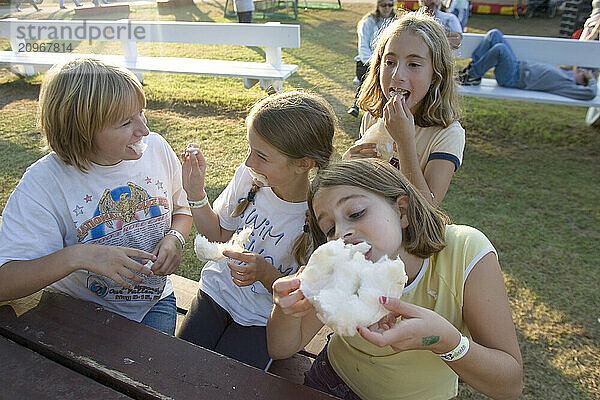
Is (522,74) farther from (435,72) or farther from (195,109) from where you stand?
(195,109)

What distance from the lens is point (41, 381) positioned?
125cm

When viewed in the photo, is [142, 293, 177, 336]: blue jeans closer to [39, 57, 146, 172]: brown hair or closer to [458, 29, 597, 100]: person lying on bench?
[39, 57, 146, 172]: brown hair

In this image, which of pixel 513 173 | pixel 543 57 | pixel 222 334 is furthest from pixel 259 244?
pixel 543 57

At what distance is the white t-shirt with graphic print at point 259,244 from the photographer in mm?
1963

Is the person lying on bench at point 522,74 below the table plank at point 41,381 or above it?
above

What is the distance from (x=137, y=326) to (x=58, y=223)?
0.61m

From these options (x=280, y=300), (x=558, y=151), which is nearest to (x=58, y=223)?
(x=280, y=300)

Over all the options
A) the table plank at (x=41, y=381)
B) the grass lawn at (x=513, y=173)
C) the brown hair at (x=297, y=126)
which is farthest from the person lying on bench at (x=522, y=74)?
the table plank at (x=41, y=381)

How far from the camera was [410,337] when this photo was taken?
1105 millimetres

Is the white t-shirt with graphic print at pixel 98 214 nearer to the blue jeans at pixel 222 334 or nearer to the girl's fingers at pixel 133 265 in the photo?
the blue jeans at pixel 222 334

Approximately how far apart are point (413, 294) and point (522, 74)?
520 cm

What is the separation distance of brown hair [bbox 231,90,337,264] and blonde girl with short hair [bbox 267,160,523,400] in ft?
1.12

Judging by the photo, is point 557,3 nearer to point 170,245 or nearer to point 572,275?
point 572,275

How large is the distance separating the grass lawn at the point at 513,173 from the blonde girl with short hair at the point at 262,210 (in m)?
1.26
